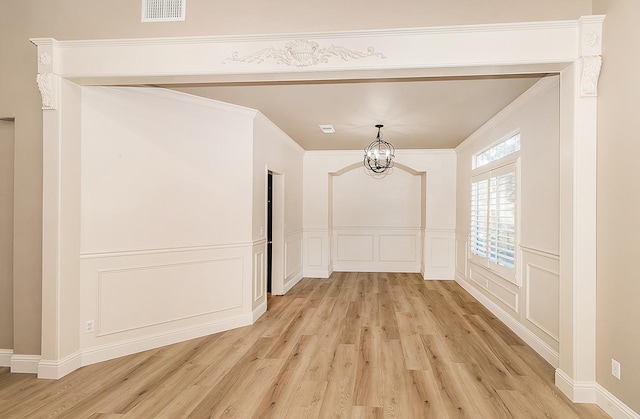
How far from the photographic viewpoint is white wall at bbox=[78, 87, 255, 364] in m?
3.39

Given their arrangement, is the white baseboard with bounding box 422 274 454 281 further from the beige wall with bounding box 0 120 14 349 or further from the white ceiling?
the beige wall with bounding box 0 120 14 349

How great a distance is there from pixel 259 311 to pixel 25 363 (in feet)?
8.08

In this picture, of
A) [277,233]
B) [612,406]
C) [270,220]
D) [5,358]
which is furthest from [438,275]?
[5,358]

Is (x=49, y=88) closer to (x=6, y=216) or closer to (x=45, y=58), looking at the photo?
(x=45, y=58)

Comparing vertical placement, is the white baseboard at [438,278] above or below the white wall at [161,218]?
below

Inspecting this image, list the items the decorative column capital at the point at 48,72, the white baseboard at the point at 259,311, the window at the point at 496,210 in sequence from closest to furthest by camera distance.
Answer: the decorative column capital at the point at 48,72 < the window at the point at 496,210 < the white baseboard at the point at 259,311

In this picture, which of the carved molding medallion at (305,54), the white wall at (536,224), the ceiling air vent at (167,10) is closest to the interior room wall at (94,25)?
the ceiling air vent at (167,10)

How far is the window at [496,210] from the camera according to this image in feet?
14.5

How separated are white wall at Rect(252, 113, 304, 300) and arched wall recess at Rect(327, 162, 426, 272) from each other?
1219 mm

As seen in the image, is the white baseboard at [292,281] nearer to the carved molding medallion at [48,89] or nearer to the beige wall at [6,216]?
the beige wall at [6,216]

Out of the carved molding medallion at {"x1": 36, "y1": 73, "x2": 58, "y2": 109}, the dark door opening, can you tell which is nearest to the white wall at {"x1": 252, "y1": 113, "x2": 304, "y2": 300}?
the dark door opening

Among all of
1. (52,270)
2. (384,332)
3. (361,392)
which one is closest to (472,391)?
(361,392)

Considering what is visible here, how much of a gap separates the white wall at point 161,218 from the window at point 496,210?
10.7ft

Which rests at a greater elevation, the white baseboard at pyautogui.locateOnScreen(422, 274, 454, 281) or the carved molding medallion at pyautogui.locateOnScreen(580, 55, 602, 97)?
the carved molding medallion at pyautogui.locateOnScreen(580, 55, 602, 97)
